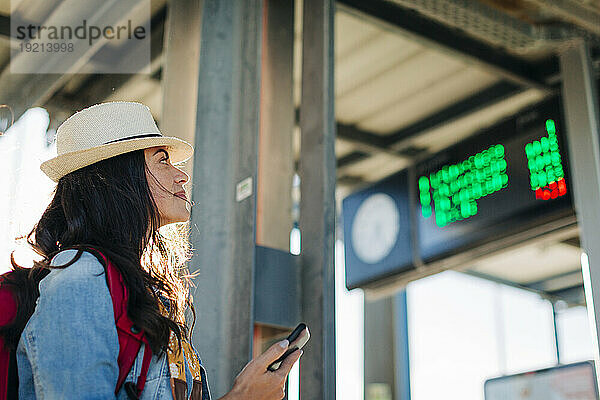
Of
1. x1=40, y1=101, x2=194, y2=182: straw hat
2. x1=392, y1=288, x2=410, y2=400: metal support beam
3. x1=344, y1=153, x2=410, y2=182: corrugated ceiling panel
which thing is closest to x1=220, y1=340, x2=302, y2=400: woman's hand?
x1=40, y1=101, x2=194, y2=182: straw hat

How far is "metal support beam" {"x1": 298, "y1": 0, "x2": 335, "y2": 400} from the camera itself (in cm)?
213

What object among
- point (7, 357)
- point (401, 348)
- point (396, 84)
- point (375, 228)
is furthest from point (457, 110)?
point (7, 357)

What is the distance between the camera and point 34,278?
4.26 feet

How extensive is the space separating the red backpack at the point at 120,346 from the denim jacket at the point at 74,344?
0.04 feet

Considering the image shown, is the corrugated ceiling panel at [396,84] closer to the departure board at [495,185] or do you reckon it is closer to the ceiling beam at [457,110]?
the ceiling beam at [457,110]

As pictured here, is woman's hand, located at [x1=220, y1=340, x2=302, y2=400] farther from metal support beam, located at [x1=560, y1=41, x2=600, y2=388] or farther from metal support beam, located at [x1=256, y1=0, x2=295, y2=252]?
metal support beam, located at [x1=560, y1=41, x2=600, y2=388]

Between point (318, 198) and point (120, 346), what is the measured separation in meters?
1.15

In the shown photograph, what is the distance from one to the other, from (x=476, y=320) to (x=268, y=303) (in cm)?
632

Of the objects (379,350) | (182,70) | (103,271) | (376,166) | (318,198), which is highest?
(376,166)

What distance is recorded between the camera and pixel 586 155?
3266mm

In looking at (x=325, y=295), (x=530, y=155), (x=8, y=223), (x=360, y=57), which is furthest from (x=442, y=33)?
(x=8, y=223)

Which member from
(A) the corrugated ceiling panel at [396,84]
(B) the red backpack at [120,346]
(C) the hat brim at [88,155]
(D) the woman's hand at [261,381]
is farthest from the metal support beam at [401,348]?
(B) the red backpack at [120,346]

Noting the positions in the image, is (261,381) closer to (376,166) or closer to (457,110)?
(457,110)

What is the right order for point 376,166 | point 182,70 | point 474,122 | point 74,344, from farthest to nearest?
point 376,166 → point 474,122 → point 182,70 → point 74,344
